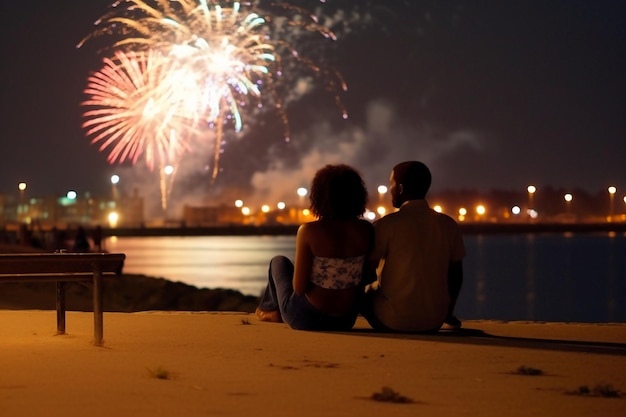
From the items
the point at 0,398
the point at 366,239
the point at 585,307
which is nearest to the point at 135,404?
the point at 0,398

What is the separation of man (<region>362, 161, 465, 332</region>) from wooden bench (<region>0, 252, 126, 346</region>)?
1.96 meters

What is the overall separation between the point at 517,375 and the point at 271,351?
1.79m

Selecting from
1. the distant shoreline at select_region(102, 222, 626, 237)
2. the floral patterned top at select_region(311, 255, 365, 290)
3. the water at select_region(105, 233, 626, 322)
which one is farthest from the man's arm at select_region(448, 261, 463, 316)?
the distant shoreline at select_region(102, 222, 626, 237)

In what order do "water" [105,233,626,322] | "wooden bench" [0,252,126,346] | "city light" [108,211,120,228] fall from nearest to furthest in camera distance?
"wooden bench" [0,252,126,346]
"water" [105,233,626,322]
"city light" [108,211,120,228]

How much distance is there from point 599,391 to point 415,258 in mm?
2568

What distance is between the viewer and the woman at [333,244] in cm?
861

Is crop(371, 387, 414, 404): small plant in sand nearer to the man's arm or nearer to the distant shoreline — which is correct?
the man's arm

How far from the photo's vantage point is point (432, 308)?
8.72m

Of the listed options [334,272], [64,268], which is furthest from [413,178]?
[64,268]

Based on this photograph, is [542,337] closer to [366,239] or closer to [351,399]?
[366,239]

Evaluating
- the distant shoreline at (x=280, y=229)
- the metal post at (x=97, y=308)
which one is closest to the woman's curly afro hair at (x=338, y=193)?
the metal post at (x=97, y=308)

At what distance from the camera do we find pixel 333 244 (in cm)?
864

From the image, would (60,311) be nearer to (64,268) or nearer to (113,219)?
(64,268)

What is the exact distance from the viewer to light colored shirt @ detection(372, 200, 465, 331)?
859 centimetres
